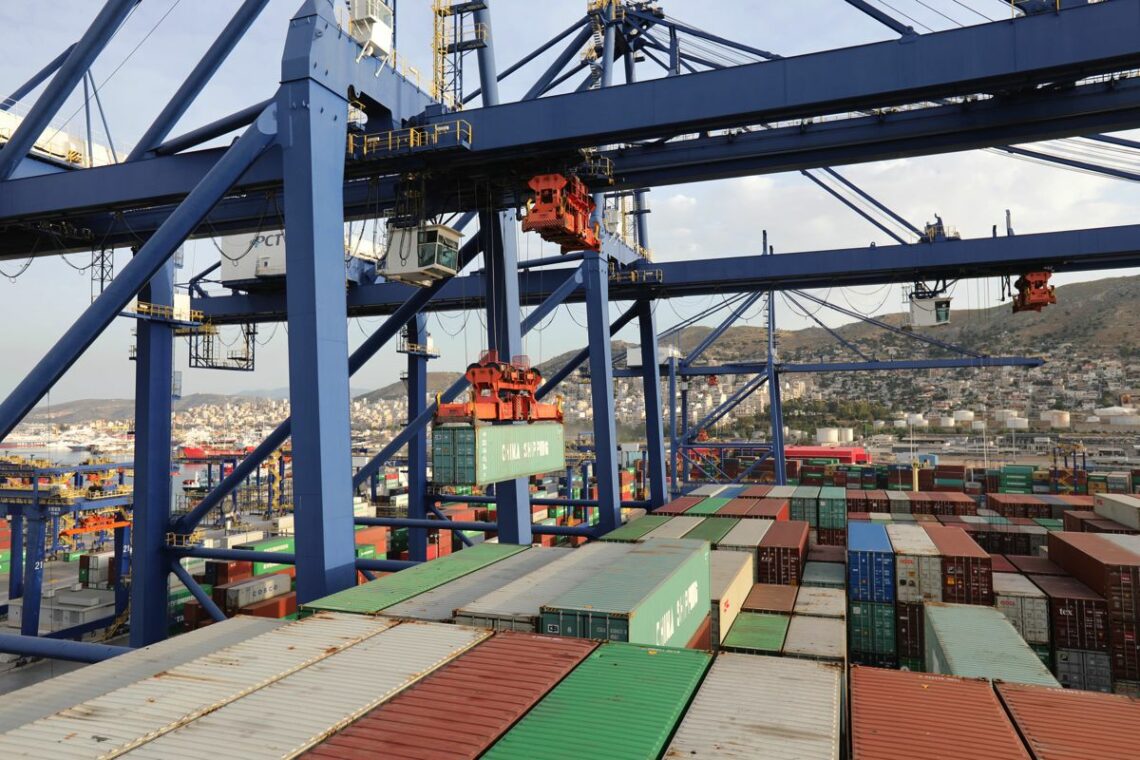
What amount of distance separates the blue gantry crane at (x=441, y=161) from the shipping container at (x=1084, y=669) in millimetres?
12928

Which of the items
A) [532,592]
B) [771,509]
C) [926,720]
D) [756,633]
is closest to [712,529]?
[771,509]

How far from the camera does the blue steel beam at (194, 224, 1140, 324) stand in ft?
76.5

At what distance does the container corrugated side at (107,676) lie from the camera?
25.7 feet

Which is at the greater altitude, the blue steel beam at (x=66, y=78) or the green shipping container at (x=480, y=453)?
the blue steel beam at (x=66, y=78)

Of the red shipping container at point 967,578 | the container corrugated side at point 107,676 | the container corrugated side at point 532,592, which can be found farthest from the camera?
the red shipping container at point 967,578

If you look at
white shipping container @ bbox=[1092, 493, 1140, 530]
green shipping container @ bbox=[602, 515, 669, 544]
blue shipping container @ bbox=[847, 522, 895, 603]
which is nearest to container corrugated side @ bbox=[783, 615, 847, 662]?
blue shipping container @ bbox=[847, 522, 895, 603]

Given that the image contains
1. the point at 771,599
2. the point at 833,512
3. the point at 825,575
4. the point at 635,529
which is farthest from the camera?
the point at 833,512

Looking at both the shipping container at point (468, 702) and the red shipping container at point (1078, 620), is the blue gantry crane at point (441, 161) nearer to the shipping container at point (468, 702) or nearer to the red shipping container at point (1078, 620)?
the shipping container at point (468, 702)

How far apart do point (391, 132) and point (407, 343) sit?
17.7m

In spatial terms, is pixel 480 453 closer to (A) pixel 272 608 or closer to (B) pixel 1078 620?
(B) pixel 1078 620

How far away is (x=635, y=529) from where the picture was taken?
21.9 m

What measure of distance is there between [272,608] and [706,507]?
18.3m

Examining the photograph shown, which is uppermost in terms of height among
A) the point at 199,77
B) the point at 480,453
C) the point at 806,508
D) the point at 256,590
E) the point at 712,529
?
the point at 199,77

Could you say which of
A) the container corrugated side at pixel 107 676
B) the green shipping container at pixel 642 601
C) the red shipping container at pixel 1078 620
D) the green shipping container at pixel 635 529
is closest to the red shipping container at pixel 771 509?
the green shipping container at pixel 635 529
